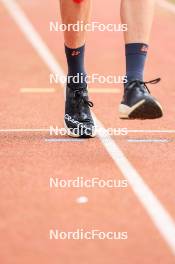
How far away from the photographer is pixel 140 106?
3643 mm

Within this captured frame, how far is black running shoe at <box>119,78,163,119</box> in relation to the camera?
→ 3.63m

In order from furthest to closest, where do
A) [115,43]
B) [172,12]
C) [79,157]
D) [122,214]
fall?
[172,12] → [115,43] → [79,157] → [122,214]

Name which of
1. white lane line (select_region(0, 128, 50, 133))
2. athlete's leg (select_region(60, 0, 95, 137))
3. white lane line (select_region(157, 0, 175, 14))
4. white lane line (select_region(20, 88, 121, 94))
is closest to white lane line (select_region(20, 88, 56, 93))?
white lane line (select_region(20, 88, 121, 94))

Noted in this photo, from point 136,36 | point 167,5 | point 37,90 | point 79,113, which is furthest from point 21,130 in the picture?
point 167,5

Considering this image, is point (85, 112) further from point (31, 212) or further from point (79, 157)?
point (31, 212)

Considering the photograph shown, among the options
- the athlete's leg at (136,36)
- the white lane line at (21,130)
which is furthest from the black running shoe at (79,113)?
the athlete's leg at (136,36)

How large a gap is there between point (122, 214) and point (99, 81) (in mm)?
2833

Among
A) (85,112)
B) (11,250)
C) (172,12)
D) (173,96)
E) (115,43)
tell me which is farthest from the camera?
(172,12)

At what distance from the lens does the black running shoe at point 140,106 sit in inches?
143

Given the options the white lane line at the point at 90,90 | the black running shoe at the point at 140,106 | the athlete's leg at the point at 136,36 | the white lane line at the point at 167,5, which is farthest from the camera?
the white lane line at the point at 167,5

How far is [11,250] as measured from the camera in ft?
8.59

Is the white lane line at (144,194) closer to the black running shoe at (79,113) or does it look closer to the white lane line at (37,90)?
the black running shoe at (79,113)

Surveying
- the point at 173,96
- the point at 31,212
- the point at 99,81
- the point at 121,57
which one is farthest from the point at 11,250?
the point at 121,57

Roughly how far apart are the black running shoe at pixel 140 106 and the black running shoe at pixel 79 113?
1.32 feet
